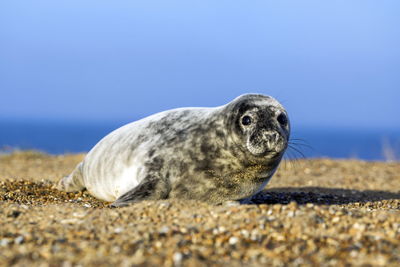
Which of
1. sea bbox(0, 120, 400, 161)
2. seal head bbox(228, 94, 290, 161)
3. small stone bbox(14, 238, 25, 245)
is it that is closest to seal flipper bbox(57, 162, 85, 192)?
seal head bbox(228, 94, 290, 161)

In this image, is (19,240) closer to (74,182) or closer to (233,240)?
(233,240)

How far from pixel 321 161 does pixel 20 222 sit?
10916mm

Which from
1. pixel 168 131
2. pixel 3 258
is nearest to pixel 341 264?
pixel 3 258

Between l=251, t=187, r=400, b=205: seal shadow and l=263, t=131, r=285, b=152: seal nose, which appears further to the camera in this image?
l=251, t=187, r=400, b=205: seal shadow

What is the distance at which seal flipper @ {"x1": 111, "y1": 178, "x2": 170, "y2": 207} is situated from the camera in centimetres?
574

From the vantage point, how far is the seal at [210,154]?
5730mm

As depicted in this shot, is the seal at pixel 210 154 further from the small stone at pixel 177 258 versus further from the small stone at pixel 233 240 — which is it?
the small stone at pixel 177 258

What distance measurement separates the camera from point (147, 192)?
229 inches

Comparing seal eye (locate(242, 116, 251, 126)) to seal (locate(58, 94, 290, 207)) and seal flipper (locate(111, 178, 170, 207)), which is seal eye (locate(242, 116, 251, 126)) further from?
seal flipper (locate(111, 178, 170, 207))

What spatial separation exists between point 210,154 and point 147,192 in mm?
763

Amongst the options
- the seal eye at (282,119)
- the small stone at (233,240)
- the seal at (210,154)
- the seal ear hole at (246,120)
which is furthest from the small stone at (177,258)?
the seal eye at (282,119)

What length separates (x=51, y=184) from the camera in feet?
28.7

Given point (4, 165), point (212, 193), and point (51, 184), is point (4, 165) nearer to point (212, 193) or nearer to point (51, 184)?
point (51, 184)

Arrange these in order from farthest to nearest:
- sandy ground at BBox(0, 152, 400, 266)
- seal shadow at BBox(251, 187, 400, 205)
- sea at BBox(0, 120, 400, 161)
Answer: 1. sea at BBox(0, 120, 400, 161)
2. seal shadow at BBox(251, 187, 400, 205)
3. sandy ground at BBox(0, 152, 400, 266)
